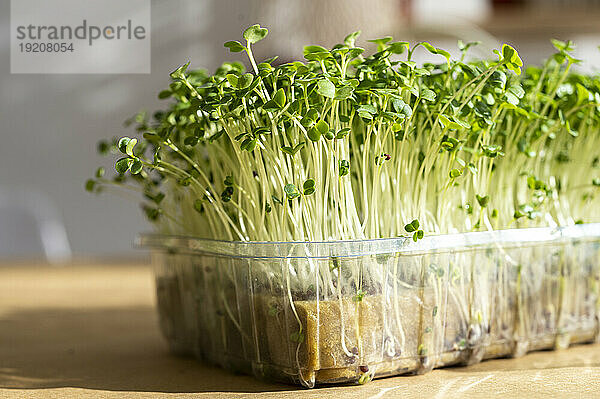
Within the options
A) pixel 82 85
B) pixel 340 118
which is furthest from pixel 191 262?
pixel 82 85

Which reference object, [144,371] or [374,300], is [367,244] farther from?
[144,371]

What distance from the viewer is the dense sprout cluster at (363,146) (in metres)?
0.65

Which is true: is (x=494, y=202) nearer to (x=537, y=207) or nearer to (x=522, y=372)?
(x=537, y=207)

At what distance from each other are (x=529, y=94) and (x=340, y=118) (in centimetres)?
28

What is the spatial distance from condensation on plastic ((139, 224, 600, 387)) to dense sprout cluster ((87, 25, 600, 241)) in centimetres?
4

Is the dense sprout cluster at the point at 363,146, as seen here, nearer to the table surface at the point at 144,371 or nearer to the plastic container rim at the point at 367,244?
the plastic container rim at the point at 367,244

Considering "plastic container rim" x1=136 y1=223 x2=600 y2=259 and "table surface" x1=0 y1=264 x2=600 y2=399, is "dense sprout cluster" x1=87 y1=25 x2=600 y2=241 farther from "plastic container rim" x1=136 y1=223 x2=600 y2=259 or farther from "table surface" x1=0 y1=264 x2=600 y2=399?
"table surface" x1=0 y1=264 x2=600 y2=399

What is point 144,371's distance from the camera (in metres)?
0.78

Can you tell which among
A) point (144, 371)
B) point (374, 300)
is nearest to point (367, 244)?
point (374, 300)

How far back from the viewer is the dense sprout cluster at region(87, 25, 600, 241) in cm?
65

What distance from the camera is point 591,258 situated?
0.84m

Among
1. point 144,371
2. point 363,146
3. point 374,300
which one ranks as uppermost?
point 363,146

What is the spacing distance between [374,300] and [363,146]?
0.19 m

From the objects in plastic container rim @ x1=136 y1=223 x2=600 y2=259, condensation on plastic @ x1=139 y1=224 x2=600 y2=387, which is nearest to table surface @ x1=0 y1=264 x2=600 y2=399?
condensation on plastic @ x1=139 y1=224 x2=600 y2=387
